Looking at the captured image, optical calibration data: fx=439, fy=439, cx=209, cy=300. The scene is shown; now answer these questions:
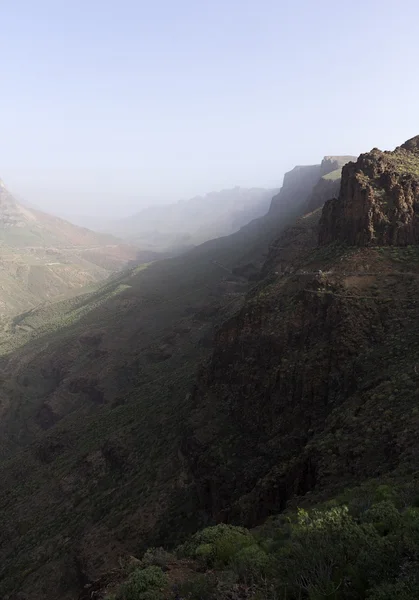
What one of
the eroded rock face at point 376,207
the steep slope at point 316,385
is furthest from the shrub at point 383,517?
the eroded rock face at point 376,207

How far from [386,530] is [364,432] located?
8930 mm

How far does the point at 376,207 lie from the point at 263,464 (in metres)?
22.3

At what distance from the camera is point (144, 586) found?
40.9ft

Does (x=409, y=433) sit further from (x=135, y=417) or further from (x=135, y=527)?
(x=135, y=417)

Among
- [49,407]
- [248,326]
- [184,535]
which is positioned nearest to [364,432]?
[184,535]

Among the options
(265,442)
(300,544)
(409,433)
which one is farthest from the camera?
(265,442)

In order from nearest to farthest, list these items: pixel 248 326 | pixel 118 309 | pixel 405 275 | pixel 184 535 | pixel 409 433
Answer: pixel 409 433
pixel 184 535
pixel 405 275
pixel 248 326
pixel 118 309

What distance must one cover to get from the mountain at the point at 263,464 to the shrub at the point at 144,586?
0.05 meters

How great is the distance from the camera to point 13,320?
138000mm

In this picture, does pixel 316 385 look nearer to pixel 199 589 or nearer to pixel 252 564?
pixel 252 564

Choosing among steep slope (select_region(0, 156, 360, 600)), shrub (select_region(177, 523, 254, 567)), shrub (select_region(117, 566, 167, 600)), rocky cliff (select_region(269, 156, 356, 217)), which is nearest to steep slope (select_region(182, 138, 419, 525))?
steep slope (select_region(0, 156, 360, 600))

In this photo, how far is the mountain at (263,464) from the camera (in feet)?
39.7

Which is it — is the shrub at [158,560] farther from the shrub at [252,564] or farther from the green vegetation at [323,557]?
the shrub at [252,564]

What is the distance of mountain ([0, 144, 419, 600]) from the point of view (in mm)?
12086
